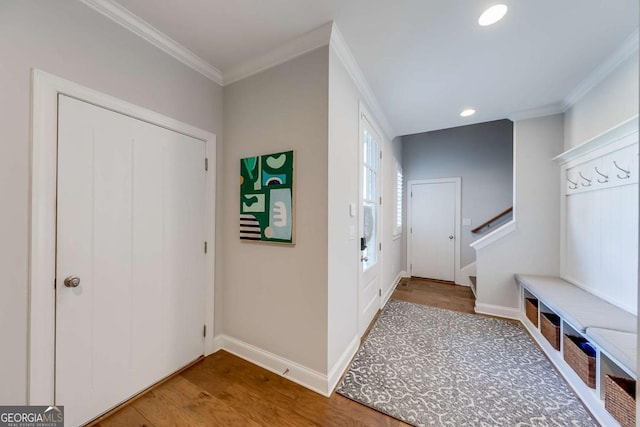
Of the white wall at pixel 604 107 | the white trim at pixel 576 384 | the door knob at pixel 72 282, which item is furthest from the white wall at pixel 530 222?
the door knob at pixel 72 282

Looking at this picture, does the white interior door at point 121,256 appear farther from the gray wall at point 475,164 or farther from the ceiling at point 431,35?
the gray wall at point 475,164

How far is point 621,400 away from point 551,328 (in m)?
0.86

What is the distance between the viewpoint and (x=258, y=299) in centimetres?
189

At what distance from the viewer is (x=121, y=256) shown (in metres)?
1.47

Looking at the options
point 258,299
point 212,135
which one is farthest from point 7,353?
point 212,135

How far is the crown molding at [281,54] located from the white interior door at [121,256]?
2.41 ft

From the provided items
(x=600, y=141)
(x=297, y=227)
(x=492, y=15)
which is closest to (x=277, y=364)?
(x=297, y=227)

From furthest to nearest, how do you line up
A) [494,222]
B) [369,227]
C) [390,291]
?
[494,222]
[390,291]
[369,227]

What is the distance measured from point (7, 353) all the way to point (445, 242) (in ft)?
16.9

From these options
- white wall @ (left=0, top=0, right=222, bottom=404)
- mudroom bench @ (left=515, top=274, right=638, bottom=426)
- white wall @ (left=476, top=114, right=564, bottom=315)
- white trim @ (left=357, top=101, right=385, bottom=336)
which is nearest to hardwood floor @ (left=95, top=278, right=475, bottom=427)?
white wall @ (left=0, top=0, right=222, bottom=404)

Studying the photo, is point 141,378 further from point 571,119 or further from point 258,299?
point 571,119

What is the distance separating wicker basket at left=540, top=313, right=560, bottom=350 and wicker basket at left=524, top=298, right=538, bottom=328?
0.16 m

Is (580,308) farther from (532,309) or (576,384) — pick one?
(532,309)

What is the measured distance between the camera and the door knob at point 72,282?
125 cm
